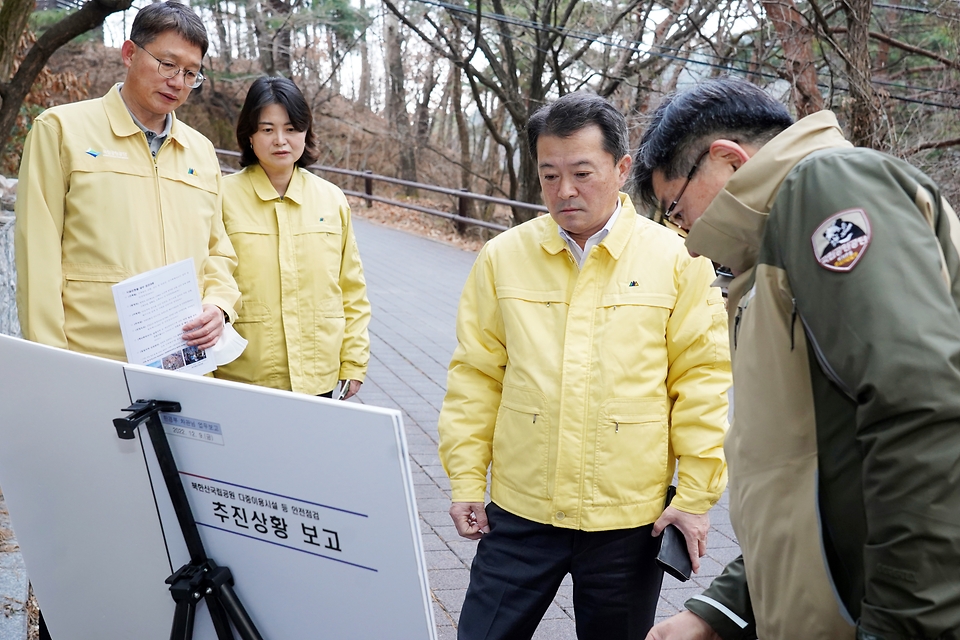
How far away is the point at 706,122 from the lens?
5.95 ft

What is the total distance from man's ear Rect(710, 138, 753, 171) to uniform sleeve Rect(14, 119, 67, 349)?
6.66 ft

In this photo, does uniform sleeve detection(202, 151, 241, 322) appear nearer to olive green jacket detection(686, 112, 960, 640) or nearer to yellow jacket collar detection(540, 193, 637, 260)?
yellow jacket collar detection(540, 193, 637, 260)

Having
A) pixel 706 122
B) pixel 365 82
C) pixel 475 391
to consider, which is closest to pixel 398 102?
pixel 365 82

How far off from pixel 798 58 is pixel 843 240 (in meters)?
10.7

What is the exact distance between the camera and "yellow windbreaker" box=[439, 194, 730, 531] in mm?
2412

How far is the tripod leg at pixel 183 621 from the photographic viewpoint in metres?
1.65

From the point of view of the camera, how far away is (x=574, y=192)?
251 cm

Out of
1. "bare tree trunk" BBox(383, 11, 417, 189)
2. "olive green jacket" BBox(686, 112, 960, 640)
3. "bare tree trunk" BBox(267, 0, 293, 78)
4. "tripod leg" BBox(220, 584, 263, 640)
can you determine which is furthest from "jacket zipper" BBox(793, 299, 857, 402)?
"bare tree trunk" BBox(267, 0, 293, 78)

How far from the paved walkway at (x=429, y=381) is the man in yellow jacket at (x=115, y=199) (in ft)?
5.92

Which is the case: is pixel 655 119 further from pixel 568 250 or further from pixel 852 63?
pixel 852 63

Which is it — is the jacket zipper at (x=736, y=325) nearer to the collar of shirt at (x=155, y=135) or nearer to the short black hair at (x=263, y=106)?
the collar of shirt at (x=155, y=135)

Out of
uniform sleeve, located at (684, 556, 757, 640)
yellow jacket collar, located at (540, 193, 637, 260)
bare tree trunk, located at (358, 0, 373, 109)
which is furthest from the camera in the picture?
bare tree trunk, located at (358, 0, 373, 109)

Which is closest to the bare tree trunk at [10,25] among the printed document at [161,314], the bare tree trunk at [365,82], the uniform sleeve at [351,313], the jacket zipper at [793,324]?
the uniform sleeve at [351,313]

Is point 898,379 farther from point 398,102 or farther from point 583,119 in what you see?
point 398,102
